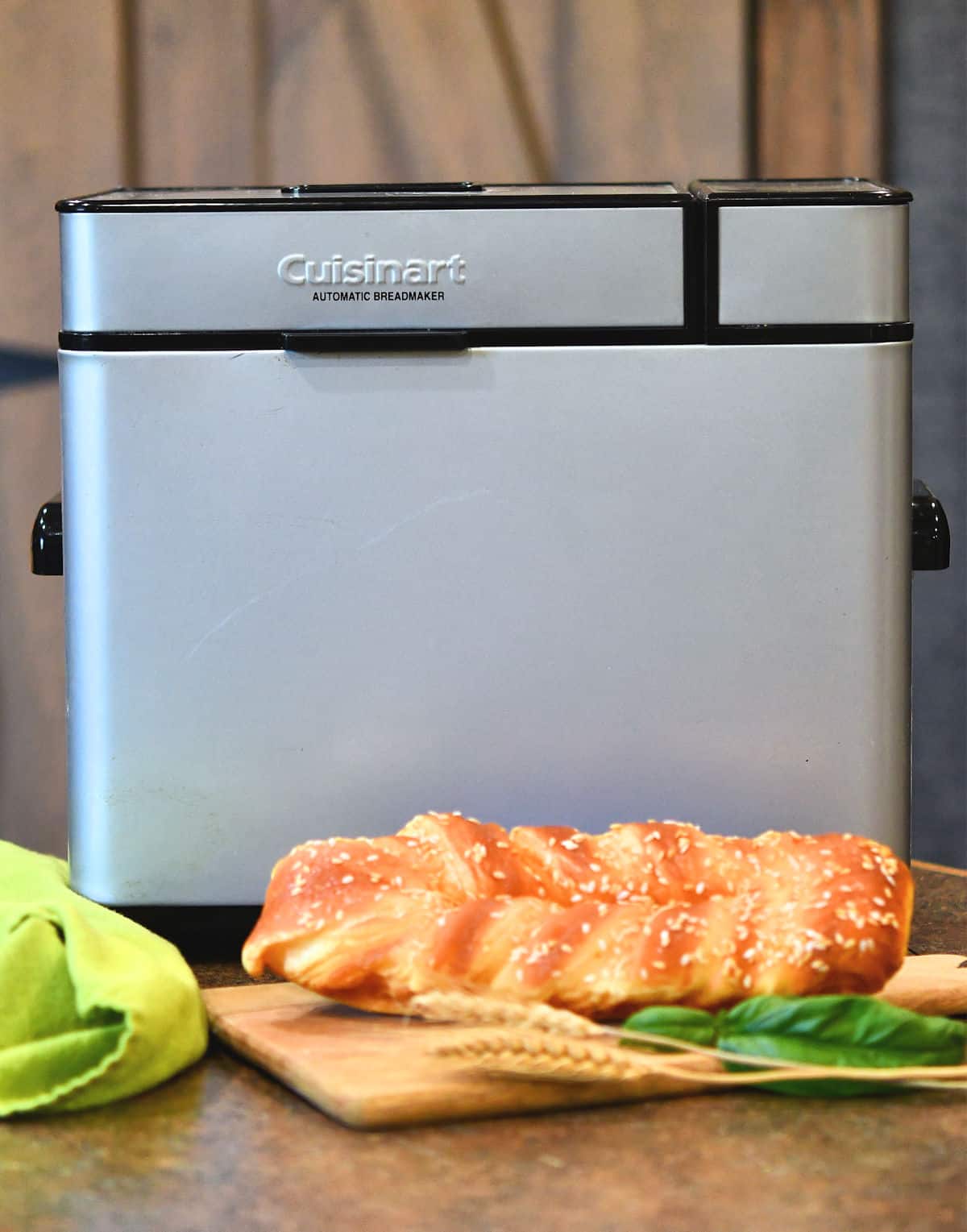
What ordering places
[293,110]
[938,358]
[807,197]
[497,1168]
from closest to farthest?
[497,1168] < [807,197] < [293,110] < [938,358]

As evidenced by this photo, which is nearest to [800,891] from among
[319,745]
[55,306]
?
[319,745]

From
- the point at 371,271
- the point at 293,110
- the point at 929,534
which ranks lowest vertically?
the point at 929,534

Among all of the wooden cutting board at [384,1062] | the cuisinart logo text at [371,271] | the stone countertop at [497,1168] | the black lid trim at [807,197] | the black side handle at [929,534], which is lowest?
the stone countertop at [497,1168]

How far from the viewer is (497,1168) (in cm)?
56

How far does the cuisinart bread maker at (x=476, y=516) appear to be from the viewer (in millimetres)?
777

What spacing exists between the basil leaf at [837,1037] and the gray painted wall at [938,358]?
1165 millimetres

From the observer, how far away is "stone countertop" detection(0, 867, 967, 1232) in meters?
0.52


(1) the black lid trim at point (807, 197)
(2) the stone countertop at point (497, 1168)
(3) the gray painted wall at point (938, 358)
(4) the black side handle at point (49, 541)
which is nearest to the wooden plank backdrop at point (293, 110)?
(3) the gray painted wall at point (938, 358)

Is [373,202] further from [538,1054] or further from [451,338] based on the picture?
[538,1054]

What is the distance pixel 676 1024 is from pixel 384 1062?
4.5 inches

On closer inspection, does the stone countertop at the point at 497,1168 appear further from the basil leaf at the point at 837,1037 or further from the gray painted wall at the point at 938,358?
the gray painted wall at the point at 938,358

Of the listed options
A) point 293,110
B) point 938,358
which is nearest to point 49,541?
point 293,110

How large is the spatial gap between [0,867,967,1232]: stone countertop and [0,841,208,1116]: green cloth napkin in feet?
0.04

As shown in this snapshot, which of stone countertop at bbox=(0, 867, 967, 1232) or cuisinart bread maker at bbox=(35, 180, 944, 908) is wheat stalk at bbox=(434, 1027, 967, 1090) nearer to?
stone countertop at bbox=(0, 867, 967, 1232)
